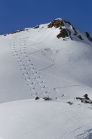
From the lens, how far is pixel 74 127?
189 inches

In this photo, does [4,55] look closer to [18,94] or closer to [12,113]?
[18,94]

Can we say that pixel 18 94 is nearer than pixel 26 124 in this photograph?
No

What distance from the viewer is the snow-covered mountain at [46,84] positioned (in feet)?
15.7

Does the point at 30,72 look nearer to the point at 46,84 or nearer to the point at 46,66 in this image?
the point at 46,66

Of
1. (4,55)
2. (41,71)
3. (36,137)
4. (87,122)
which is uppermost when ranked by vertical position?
(4,55)

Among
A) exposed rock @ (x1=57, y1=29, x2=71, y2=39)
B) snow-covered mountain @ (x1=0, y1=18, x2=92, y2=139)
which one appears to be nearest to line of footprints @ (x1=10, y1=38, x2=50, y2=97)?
snow-covered mountain @ (x1=0, y1=18, x2=92, y2=139)

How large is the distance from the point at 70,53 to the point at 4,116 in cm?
1459

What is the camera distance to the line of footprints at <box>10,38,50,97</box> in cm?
1191

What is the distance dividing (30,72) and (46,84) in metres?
2.63

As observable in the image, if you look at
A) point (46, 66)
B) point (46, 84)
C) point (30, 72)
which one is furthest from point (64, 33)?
point (46, 84)

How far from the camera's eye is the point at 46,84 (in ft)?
42.0

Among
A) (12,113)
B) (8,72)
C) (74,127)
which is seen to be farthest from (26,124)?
(8,72)

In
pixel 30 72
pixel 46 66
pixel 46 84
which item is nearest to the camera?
pixel 46 84

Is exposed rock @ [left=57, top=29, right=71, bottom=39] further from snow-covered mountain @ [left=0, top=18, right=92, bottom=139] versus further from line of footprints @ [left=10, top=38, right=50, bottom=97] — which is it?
line of footprints @ [left=10, top=38, right=50, bottom=97]
